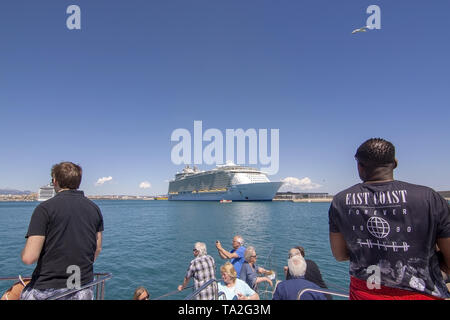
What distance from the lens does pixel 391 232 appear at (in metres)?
1.71

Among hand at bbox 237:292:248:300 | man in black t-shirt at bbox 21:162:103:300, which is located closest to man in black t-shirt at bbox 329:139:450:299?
hand at bbox 237:292:248:300

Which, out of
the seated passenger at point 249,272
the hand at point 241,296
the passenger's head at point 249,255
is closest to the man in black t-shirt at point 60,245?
the hand at point 241,296

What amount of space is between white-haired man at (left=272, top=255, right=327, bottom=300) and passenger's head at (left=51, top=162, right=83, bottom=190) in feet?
8.56

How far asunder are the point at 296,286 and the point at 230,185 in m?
77.1

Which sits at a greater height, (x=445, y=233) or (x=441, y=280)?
(x=445, y=233)

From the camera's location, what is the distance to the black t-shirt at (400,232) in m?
1.62

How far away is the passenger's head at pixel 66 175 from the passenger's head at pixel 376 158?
2760mm

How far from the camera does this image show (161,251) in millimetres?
15000

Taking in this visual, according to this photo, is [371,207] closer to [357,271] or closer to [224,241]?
[357,271]

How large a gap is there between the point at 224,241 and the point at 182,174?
92.4m

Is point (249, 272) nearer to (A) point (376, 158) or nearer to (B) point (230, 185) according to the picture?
(A) point (376, 158)

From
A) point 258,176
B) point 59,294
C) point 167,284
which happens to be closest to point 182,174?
point 258,176

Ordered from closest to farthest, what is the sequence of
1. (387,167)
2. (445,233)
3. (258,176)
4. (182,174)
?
(445,233)
(387,167)
(258,176)
(182,174)

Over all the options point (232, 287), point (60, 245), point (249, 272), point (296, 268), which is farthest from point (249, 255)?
point (60, 245)
